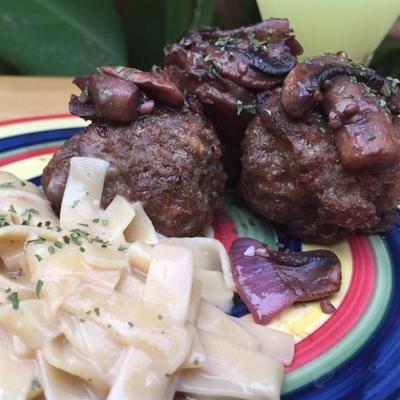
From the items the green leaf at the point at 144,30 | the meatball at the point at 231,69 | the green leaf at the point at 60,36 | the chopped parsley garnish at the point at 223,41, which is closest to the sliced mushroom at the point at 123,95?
the meatball at the point at 231,69

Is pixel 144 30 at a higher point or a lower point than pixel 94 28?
lower

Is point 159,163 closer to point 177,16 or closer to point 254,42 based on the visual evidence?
point 254,42

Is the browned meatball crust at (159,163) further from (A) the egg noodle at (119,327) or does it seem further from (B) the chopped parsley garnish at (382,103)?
Answer: (B) the chopped parsley garnish at (382,103)

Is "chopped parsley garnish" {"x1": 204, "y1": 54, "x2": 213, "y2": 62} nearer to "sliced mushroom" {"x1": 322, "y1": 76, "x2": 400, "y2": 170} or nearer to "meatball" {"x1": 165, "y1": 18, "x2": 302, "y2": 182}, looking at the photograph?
"meatball" {"x1": 165, "y1": 18, "x2": 302, "y2": 182}

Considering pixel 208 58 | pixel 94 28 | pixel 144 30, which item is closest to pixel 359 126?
pixel 208 58

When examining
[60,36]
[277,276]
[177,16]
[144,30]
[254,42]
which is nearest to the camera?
[277,276]

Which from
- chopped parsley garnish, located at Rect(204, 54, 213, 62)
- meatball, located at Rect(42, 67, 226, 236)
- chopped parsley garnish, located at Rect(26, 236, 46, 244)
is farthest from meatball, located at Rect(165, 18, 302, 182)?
chopped parsley garnish, located at Rect(26, 236, 46, 244)

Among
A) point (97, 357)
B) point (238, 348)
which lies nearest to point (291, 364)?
point (238, 348)

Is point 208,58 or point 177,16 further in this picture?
point 177,16
